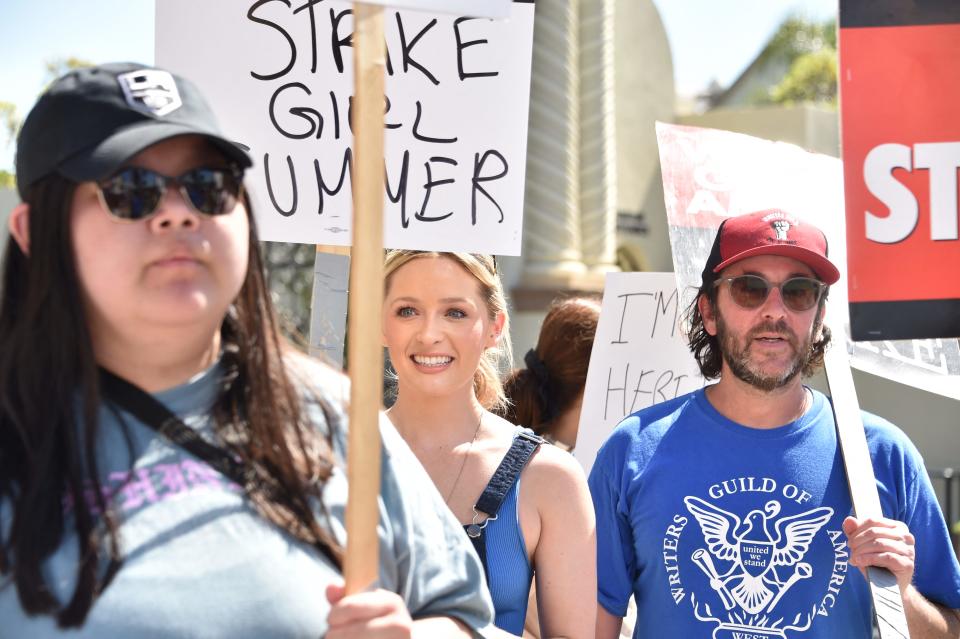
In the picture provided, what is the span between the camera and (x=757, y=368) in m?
2.58

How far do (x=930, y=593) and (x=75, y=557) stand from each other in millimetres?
1842

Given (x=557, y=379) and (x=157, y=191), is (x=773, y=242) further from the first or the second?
(x=157, y=191)

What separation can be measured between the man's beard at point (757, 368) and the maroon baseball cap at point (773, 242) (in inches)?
6.5

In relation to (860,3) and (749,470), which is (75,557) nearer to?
(749,470)

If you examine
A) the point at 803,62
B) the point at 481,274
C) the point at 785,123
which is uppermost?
the point at 803,62

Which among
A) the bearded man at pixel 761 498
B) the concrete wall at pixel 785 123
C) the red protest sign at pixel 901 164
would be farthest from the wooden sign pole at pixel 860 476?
the concrete wall at pixel 785 123

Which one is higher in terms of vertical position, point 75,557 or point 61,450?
point 61,450

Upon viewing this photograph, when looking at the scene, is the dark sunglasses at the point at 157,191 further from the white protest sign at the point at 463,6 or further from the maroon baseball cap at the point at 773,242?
the maroon baseball cap at the point at 773,242

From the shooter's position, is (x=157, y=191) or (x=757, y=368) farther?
(x=757, y=368)

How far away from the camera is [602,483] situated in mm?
2646

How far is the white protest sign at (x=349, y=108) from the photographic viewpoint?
2.88m

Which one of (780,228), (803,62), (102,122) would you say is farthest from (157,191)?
(803,62)

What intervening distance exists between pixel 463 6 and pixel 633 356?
2.06 meters

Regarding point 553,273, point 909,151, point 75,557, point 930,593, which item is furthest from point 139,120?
point 553,273
